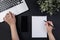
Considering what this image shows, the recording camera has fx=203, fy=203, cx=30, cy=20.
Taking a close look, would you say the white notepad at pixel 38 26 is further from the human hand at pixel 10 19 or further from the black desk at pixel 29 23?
the human hand at pixel 10 19

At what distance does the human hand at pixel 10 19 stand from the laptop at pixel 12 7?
2cm

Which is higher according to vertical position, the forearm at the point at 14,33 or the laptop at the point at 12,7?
the laptop at the point at 12,7

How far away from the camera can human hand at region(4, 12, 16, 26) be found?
1247 mm

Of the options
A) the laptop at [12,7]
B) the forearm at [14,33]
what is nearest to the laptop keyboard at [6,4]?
the laptop at [12,7]

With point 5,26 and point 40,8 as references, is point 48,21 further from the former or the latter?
point 5,26

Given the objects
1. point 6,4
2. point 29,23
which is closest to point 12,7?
point 6,4

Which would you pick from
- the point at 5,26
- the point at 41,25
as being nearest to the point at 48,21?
the point at 41,25

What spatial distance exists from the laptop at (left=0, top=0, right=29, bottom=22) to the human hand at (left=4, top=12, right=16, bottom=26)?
0.06 ft

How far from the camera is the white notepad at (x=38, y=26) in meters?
1.28

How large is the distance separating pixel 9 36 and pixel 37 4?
268mm

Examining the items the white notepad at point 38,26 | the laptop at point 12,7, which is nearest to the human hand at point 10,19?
the laptop at point 12,7

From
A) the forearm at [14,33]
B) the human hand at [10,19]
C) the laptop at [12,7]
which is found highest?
the laptop at [12,7]

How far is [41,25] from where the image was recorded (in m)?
1.29

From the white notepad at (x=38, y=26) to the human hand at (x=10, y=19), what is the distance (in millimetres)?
128
